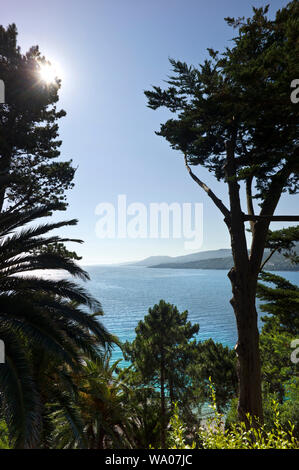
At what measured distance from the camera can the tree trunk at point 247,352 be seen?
666 centimetres

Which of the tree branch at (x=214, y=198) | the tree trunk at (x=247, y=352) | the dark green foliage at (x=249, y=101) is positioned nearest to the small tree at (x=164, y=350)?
the tree trunk at (x=247, y=352)

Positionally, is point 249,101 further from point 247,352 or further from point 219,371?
point 219,371

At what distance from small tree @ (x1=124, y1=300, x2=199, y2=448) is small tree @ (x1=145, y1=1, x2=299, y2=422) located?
35.8 ft

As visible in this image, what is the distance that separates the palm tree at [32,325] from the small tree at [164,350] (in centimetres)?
1162

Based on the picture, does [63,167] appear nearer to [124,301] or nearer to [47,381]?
[47,381]

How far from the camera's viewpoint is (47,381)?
248 inches

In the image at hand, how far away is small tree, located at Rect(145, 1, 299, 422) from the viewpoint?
594 centimetres

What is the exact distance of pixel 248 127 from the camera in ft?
23.9

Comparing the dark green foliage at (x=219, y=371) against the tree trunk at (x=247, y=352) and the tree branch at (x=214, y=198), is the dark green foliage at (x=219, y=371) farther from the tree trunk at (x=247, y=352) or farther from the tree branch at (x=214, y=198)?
the tree branch at (x=214, y=198)

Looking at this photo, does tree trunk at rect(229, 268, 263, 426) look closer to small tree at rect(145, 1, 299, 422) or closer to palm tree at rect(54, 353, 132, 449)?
small tree at rect(145, 1, 299, 422)

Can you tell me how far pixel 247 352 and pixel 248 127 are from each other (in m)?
6.58

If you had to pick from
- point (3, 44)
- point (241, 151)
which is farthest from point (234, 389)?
point (3, 44)

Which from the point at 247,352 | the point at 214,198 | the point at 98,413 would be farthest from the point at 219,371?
the point at 214,198

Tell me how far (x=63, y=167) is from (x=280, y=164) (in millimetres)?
9413
